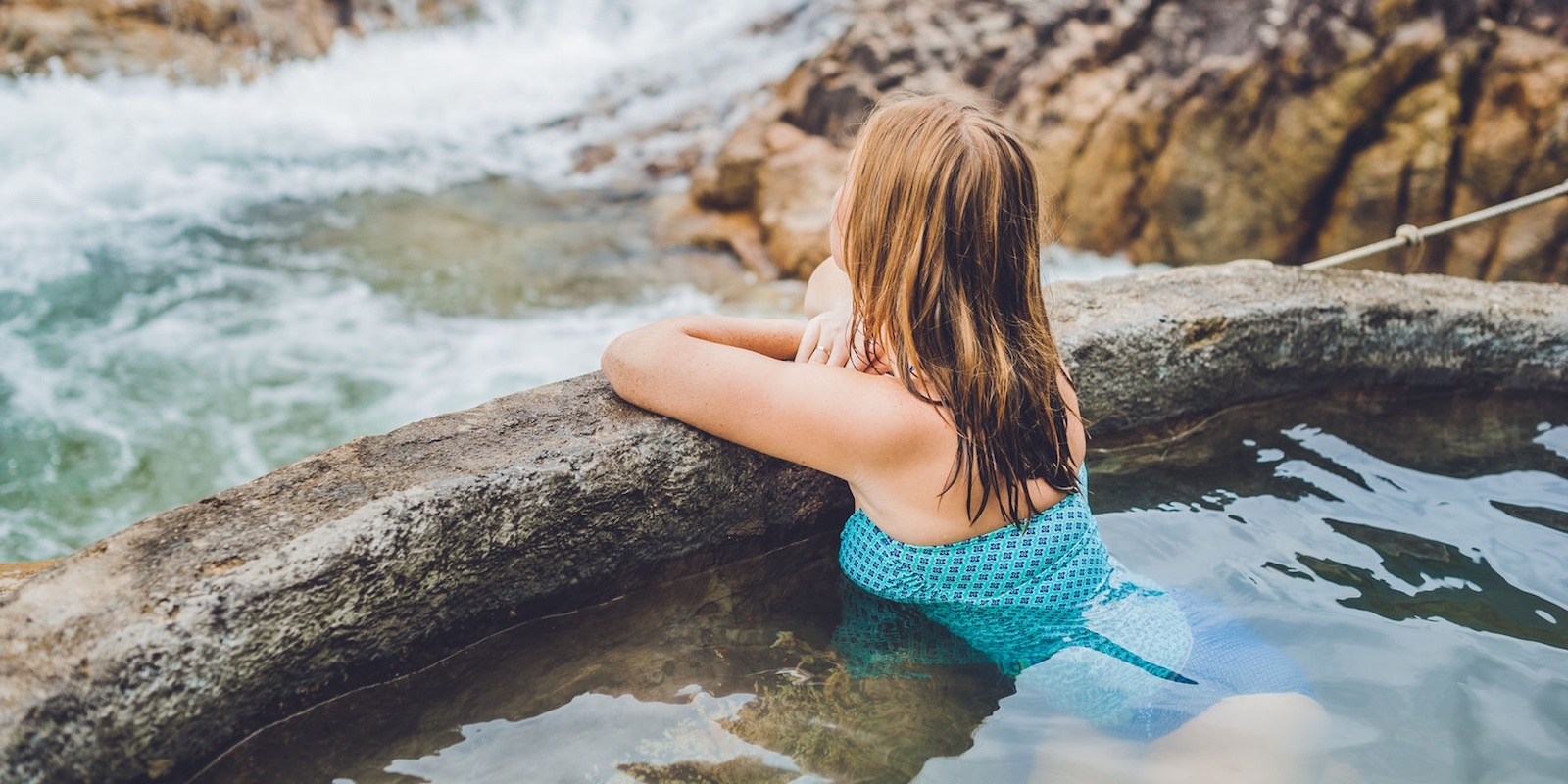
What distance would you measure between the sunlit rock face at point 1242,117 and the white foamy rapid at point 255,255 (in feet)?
6.07

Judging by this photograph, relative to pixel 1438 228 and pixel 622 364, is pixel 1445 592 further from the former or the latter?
pixel 622 364

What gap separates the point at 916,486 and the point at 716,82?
9223 mm

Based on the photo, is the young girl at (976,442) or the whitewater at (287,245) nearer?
the young girl at (976,442)

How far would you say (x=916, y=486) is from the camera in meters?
1.87

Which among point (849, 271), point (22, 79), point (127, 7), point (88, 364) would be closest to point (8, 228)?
point (88, 364)

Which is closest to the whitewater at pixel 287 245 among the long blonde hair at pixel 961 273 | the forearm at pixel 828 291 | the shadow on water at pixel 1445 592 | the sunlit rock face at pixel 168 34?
the sunlit rock face at pixel 168 34

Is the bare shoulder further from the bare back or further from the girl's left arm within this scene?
the girl's left arm

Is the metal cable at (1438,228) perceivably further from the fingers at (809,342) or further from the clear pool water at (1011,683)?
the fingers at (809,342)

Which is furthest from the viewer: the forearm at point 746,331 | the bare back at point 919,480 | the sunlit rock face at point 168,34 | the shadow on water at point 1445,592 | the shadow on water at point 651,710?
the sunlit rock face at point 168,34

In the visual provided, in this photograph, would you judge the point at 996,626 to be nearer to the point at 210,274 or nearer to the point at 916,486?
the point at 916,486

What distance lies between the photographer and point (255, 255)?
689 centimetres

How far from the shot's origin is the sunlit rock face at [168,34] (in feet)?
29.9

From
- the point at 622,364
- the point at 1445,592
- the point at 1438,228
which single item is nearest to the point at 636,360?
the point at 622,364

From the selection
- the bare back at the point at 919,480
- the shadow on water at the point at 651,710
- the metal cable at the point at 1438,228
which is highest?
the metal cable at the point at 1438,228
